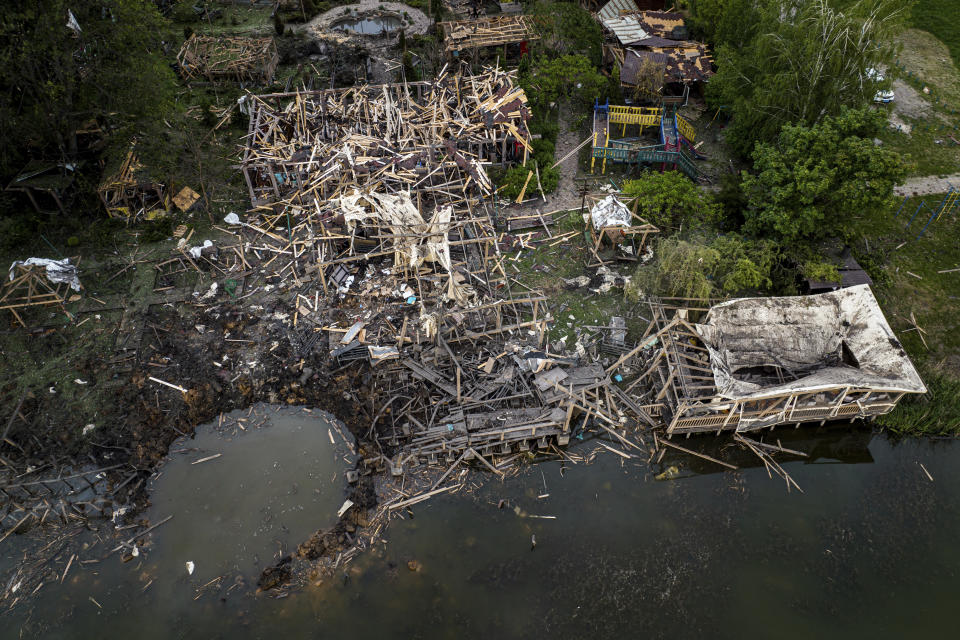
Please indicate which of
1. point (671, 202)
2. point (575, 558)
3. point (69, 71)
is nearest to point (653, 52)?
point (671, 202)

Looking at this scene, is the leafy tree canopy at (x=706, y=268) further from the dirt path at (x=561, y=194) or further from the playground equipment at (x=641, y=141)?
the playground equipment at (x=641, y=141)

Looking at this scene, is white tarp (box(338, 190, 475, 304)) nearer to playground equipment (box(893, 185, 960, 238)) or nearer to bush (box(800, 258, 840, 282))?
bush (box(800, 258, 840, 282))

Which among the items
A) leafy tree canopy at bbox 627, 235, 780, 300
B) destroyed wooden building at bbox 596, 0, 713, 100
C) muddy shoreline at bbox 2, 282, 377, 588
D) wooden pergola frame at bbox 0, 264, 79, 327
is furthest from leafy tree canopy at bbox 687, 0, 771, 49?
wooden pergola frame at bbox 0, 264, 79, 327

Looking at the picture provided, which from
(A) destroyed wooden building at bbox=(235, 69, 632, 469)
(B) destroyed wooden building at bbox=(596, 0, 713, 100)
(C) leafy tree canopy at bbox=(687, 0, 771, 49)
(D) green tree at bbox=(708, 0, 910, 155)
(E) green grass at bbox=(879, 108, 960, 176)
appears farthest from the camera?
(B) destroyed wooden building at bbox=(596, 0, 713, 100)

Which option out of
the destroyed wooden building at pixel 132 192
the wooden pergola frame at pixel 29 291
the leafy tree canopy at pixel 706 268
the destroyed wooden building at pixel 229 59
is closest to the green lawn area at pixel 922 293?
the leafy tree canopy at pixel 706 268

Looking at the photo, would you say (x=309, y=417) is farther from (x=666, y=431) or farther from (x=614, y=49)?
(x=614, y=49)
